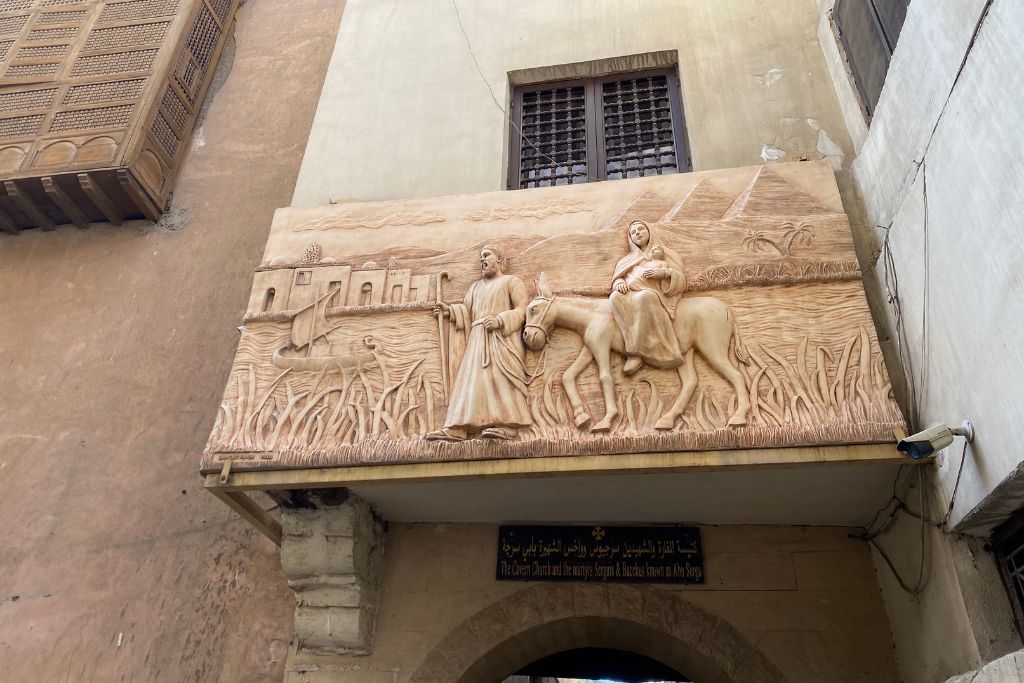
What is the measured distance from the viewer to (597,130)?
6711mm

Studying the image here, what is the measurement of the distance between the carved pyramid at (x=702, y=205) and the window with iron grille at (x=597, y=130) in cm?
103

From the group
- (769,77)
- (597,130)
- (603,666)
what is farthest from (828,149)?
(603,666)

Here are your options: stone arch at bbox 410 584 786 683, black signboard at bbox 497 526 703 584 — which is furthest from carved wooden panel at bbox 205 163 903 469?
stone arch at bbox 410 584 786 683

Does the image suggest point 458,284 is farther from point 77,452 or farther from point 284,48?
point 284,48

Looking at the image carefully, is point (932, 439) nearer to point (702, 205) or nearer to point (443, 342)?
point (702, 205)

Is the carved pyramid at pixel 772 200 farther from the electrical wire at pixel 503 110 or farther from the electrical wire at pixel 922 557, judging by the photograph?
the electrical wire at pixel 922 557

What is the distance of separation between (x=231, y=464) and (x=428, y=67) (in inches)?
178

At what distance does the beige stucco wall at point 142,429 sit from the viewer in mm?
5500

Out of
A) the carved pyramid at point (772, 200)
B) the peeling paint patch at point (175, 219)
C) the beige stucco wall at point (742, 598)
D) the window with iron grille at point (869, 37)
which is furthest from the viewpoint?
the peeling paint patch at point (175, 219)

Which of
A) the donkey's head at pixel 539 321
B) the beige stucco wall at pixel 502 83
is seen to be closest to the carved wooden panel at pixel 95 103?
the beige stucco wall at pixel 502 83

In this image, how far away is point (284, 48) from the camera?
9.95m

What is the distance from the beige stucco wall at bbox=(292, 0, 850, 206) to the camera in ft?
19.8

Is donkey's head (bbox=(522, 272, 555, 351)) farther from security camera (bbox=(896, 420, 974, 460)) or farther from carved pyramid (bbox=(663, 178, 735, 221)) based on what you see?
security camera (bbox=(896, 420, 974, 460))

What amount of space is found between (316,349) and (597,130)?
3.40 meters
